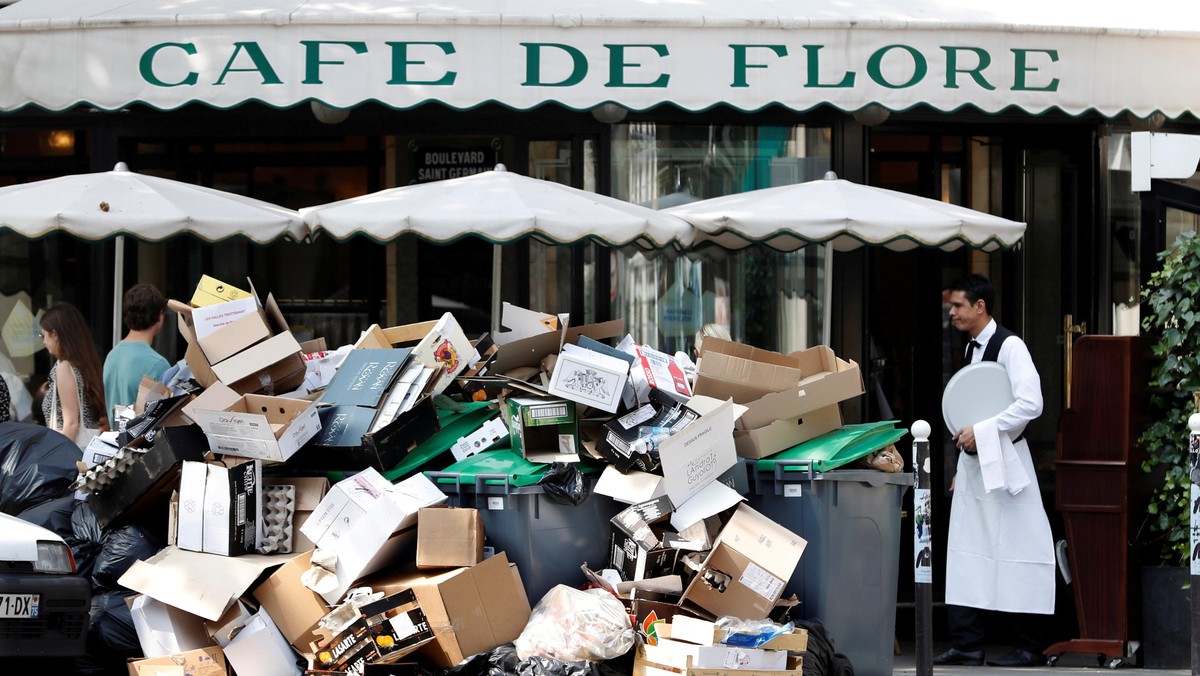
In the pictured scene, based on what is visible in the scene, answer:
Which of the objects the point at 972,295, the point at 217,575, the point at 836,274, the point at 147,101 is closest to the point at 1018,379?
the point at 972,295

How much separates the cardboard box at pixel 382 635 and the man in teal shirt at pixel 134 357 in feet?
7.76

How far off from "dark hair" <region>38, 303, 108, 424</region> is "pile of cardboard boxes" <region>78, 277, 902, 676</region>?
0.74 metres

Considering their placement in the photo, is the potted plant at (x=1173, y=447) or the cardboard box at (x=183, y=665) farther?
the potted plant at (x=1173, y=447)

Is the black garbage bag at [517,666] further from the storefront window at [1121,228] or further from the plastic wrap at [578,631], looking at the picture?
the storefront window at [1121,228]

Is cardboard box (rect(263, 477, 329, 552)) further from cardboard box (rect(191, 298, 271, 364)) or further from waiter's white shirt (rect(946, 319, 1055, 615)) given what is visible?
waiter's white shirt (rect(946, 319, 1055, 615))

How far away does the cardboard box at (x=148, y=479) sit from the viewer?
266 inches

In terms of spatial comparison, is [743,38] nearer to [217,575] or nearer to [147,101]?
[147,101]

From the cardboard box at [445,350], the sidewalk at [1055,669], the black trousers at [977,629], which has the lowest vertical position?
the sidewalk at [1055,669]

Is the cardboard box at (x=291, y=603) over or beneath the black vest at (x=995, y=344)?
beneath

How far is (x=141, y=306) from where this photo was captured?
26.3 feet

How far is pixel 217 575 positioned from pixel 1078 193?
608 centimetres

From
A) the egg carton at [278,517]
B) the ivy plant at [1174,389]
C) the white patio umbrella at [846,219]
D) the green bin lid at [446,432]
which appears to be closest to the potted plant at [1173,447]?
the ivy plant at [1174,389]

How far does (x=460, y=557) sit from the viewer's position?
643cm

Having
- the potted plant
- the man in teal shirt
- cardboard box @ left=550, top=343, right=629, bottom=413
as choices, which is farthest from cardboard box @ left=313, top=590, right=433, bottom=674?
the potted plant
